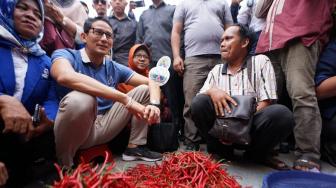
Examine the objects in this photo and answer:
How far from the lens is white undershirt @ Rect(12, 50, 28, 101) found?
191 centimetres

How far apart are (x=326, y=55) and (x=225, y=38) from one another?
90 centimetres

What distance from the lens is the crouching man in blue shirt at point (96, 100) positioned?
6.60 ft

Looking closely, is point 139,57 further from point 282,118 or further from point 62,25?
point 282,118

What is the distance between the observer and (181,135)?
3504mm

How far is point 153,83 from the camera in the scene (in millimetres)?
2520

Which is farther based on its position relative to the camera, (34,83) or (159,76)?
(159,76)

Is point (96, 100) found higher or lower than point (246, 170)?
higher

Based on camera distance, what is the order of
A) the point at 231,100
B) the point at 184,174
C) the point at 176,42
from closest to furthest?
the point at 184,174 → the point at 231,100 → the point at 176,42

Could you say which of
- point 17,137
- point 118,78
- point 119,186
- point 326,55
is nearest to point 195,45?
point 118,78

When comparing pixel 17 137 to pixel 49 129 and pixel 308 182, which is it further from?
pixel 308 182

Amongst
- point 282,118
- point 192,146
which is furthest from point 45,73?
point 282,118

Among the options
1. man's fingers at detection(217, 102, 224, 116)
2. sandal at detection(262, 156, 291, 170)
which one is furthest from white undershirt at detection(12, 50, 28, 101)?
sandal at detection(262, 156, 291, 170)

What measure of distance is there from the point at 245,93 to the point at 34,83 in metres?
1.72

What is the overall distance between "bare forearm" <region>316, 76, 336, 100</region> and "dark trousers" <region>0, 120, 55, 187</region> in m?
2.25
